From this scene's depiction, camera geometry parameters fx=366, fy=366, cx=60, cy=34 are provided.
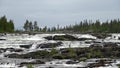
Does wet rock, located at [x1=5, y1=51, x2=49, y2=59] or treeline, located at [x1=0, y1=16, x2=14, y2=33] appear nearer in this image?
wet rock, located at [x1=5, y1=51, x2=49, y2=59]

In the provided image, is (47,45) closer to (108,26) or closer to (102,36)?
(102,36)

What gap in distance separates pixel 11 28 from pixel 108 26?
59987mm

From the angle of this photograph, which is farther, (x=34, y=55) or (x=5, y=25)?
(x=5, y=25)

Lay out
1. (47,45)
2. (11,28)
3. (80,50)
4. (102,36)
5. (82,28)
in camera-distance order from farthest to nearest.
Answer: (82,28) → (11,28) → (102,36) → (47,45) → (80,50)

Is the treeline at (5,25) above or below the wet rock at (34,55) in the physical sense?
above

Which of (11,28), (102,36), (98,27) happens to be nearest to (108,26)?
(98,27)

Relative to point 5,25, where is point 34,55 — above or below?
below

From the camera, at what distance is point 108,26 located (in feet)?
592

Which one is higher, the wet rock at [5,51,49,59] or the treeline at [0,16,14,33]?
the treeline at [0,16,14,33]

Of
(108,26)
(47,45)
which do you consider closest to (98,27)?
(108,26)

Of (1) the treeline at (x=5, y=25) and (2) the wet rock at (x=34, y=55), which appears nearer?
(2) the wet rock at (x=34, y=55)

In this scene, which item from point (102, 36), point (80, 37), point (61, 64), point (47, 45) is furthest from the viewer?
point (102, 36)

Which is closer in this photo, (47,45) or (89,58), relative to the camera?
(89,58)

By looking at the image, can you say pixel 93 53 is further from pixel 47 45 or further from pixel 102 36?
pixel 102 36
